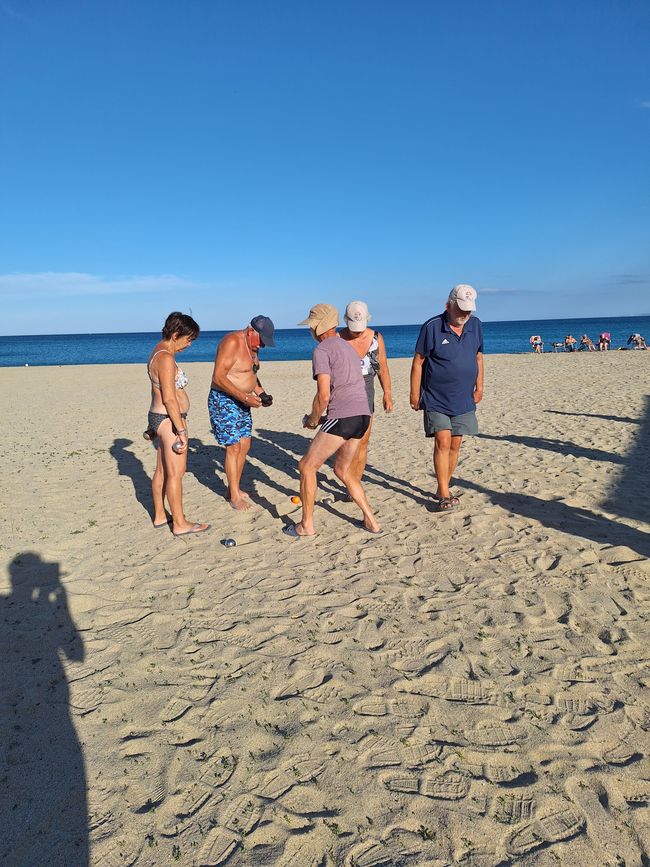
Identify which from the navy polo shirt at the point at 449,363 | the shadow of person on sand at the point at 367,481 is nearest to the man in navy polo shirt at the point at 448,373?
the navy polo shirt at the point at 449,363

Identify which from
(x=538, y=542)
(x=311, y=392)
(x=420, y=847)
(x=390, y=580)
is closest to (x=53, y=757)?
(x=420, y=847)

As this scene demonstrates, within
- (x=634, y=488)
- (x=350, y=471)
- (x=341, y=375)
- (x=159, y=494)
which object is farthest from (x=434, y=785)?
(x=634, y=488)

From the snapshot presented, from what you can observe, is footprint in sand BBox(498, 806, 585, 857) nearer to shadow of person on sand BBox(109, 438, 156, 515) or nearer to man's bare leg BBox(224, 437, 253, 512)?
man's bare leg BBox(224, 437, 253, 512)

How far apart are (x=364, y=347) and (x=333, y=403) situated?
101 cm

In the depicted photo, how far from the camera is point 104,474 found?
7.38 meters

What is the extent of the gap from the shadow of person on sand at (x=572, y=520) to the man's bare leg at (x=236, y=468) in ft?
8.35

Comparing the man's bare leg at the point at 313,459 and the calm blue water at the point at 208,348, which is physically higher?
the calm blue water at the point at 208,348

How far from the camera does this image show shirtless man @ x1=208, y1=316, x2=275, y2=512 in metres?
5.13

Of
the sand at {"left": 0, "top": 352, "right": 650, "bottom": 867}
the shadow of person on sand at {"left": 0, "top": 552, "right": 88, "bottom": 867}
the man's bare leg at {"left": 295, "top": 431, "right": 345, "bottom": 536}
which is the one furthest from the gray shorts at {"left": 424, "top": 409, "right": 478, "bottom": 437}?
the shadow of person on sand at {"left": 0, "top": 552, "right": 88, "bottom": 867}

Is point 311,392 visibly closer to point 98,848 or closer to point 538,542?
point 538,542

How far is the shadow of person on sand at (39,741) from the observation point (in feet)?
6.67

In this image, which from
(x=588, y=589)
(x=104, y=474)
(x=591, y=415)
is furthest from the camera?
(x=591, y=415)

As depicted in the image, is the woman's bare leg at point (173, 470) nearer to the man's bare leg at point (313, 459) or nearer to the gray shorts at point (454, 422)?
the man's bare leg at point (313, 459)

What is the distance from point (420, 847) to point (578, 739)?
2.97 ft
